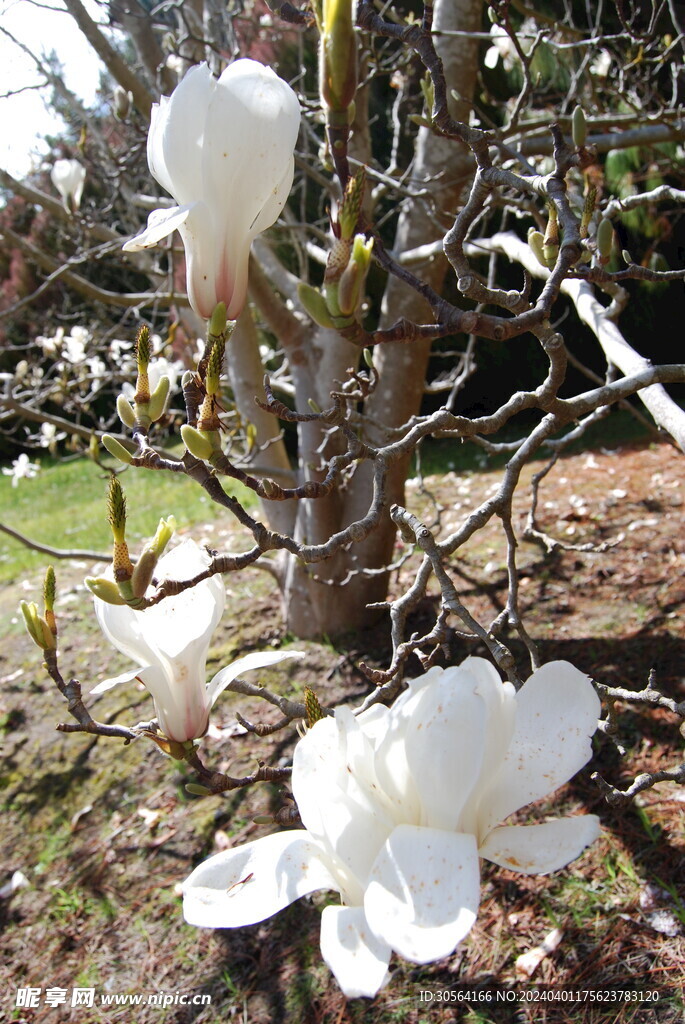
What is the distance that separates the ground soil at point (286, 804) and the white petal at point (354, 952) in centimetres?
49

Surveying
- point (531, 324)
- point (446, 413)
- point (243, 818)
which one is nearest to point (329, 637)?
point (243, 818)

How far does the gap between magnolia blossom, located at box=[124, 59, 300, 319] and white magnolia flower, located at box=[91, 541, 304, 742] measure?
38cm

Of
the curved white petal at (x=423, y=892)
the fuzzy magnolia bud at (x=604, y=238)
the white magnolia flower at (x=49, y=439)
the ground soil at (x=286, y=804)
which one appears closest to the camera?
the curved white petal at (x=423, y=892)

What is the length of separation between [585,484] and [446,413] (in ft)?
10.8

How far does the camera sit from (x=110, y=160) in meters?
3.22

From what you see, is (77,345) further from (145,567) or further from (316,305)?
(316,305)

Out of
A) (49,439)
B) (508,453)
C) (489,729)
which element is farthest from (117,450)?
(508,453)

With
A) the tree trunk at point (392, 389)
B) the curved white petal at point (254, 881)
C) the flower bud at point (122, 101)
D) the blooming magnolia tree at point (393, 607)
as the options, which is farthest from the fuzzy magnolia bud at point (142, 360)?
the flower bud at point (122, 101)

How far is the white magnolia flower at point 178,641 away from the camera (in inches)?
35.4

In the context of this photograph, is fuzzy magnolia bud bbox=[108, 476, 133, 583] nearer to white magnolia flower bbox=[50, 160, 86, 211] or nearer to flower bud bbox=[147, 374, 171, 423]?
flower bud bbox=[147, 374, 171, 423]

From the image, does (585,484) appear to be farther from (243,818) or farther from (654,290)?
(243,818)

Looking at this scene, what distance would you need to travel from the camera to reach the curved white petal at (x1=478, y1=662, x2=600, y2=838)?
0.61m

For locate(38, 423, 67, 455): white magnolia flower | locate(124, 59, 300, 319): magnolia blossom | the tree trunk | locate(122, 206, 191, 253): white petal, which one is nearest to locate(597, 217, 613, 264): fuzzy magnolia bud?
locate(124, 59, 300, 319): magnolia blossom

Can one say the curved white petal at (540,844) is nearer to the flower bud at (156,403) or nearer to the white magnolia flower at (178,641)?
the white magnolia flower at (178,641)
